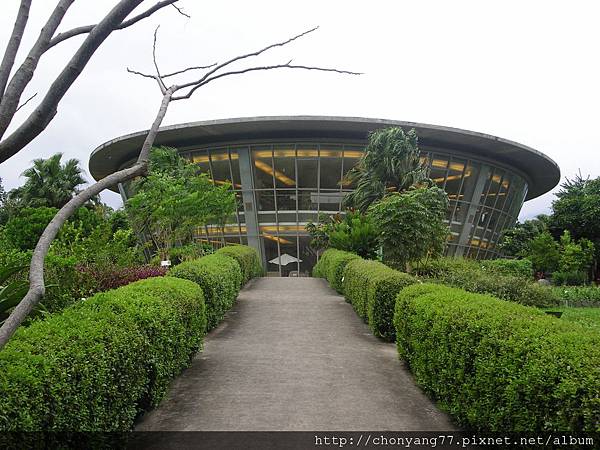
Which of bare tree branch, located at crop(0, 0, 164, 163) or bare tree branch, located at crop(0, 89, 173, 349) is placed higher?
bare tree branch, located at crop(0, 0, 164, 163)

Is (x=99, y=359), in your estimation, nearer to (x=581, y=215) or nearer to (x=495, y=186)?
(x=495, y=186)

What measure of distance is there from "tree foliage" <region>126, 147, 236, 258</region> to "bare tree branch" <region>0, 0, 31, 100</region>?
13633mm

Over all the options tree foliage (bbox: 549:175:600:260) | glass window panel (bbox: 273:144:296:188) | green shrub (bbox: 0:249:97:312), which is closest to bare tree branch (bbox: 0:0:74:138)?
green shrub (bbox: 0:249:97:312)

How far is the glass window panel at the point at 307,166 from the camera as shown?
3275 cm

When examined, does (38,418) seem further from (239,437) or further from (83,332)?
(239,437)

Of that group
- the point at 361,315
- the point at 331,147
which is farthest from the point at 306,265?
the point at 361,315

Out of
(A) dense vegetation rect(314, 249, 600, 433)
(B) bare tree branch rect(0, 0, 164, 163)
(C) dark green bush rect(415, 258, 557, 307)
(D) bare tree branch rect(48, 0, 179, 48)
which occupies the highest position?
(D) bare tree branch rect(48, 0, 179, 48)

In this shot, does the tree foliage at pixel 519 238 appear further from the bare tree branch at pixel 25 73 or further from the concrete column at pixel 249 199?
the bare tree branch at pixel 25 73

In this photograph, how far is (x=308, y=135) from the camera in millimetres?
32562

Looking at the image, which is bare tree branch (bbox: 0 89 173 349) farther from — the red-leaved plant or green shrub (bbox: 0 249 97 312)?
the red-leaved plant

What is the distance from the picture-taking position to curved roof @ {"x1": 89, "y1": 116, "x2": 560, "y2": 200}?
30.7m

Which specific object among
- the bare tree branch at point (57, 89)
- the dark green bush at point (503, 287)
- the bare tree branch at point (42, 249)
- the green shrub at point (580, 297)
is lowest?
A: the green shrub at point (580, 297)

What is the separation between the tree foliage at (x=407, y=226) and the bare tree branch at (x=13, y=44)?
1491 centimetres

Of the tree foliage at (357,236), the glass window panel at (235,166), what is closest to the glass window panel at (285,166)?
the glass window panel at (235,166)
